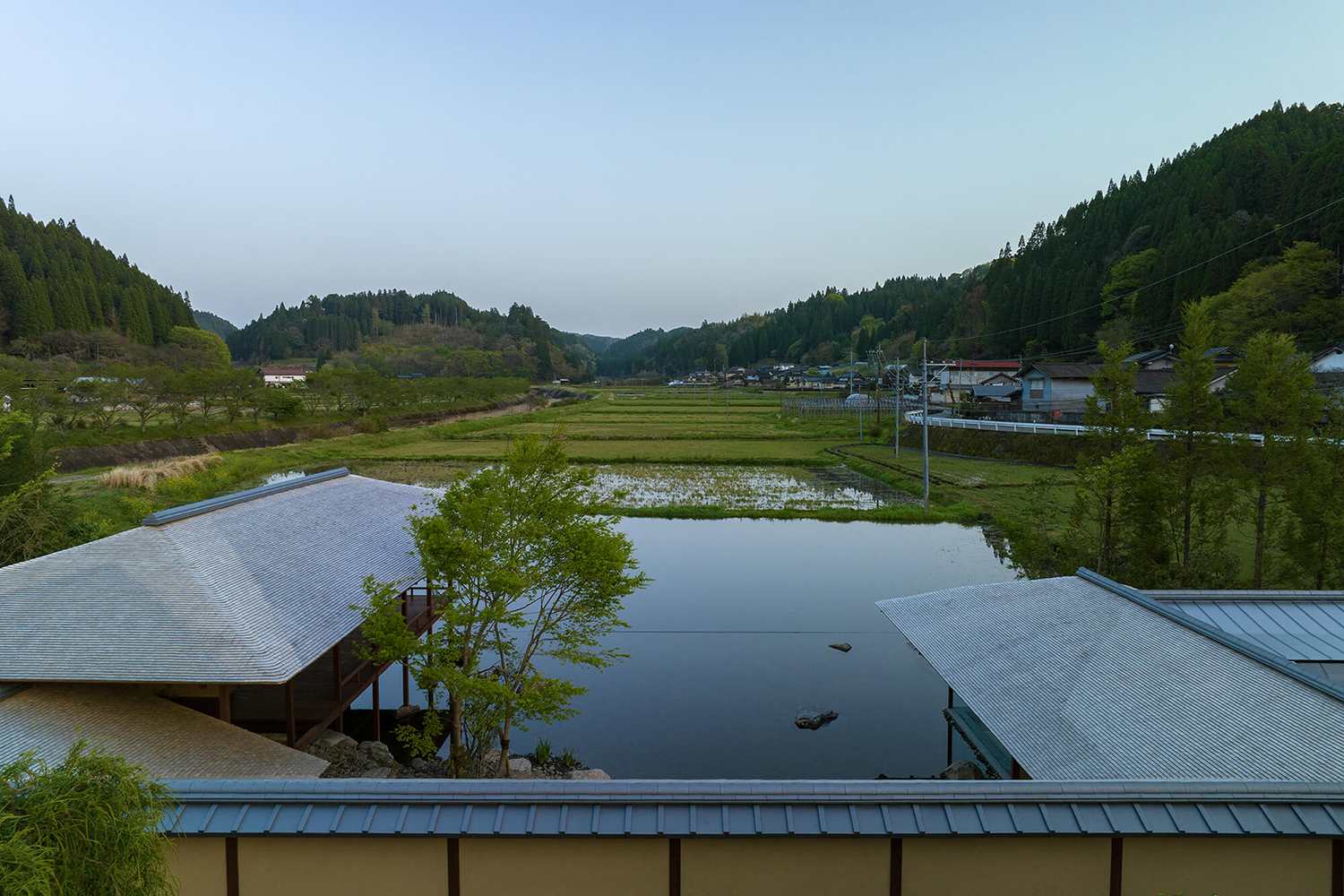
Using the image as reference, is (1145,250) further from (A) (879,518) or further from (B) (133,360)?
(B) (133,360)

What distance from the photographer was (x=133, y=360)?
69.9m

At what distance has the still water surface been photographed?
11.5 metres

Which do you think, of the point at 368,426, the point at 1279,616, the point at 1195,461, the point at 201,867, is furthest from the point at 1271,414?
the point at 368,426

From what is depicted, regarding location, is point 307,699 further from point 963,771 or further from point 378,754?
point 963,771

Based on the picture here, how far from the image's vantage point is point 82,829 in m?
3.33

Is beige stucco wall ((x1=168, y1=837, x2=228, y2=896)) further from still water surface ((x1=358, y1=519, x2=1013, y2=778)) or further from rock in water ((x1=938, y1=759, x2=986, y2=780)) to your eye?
rock in water ((x1=938, y1=759, x2=986, y2=780))

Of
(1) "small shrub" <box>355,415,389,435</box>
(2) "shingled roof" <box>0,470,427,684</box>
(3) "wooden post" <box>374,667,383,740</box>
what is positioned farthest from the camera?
(1) "small shrub" <box>355,415,389,435</box>

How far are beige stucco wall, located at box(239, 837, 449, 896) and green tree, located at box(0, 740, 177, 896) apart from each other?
5.24ft

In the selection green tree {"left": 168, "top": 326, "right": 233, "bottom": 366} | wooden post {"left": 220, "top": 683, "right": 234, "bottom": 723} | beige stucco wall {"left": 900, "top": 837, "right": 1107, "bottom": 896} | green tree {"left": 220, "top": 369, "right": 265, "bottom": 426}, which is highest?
green tree {"left": 168, "top": 326, "right": 233, "bottom": 366}

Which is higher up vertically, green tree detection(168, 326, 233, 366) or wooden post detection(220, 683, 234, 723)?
green tree detection(168, 326, 233, 366)

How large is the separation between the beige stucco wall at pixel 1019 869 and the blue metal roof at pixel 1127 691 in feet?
6.20

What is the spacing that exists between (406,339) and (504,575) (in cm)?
16825

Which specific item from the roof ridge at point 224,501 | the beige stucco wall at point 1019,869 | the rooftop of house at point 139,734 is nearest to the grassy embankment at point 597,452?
the roof ridge at point 224,501

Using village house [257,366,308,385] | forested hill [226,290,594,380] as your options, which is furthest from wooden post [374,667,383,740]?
forested hill [226,290,594,380]
